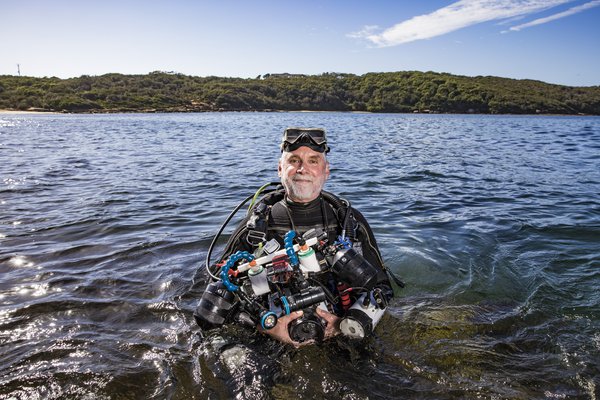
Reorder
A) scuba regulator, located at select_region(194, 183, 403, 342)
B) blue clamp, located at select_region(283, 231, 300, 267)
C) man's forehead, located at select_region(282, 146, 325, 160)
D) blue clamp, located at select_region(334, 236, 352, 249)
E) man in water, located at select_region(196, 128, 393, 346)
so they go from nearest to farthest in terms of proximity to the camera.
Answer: scuba regulator, located at select_region(194, 183, 403, 342)
blue clamp, located at select_region(283, 231, 300, 267)
blue clamp, located at select_region(334, 236, 352, 249)
man in water, located at select_region(196, 128, 393, 346)
man's forehead, located at select_region(282, 146, 325, 160)

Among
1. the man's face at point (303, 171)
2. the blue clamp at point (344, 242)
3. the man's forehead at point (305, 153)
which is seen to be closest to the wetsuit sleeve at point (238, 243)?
the man's face at point (303, 171)

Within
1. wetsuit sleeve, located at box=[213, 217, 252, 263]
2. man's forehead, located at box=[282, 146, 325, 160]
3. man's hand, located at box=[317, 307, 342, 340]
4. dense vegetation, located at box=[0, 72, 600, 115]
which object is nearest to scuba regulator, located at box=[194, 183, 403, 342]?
man's hand, located at box=[317, 307, 342, 340]

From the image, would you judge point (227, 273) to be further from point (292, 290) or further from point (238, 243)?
point (238, 243)

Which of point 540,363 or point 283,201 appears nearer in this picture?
point 540,363

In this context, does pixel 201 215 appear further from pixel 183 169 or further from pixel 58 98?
pixel 58 98

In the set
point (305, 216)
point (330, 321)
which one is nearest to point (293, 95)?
point (305, 216)

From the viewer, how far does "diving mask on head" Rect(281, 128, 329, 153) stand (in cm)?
401

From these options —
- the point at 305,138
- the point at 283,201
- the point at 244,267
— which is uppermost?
the point at 305,138

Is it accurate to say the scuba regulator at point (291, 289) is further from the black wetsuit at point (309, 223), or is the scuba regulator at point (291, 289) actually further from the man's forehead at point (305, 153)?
the man's forehead at point (305, 153)

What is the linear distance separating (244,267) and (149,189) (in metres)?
9.20

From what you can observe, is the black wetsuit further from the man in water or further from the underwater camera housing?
the underwater camera housing

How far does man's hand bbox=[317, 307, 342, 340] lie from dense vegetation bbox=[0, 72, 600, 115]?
82724 mm

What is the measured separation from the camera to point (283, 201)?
4418 millimetres

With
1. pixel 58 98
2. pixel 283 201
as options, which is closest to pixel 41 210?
pixel 283 201
